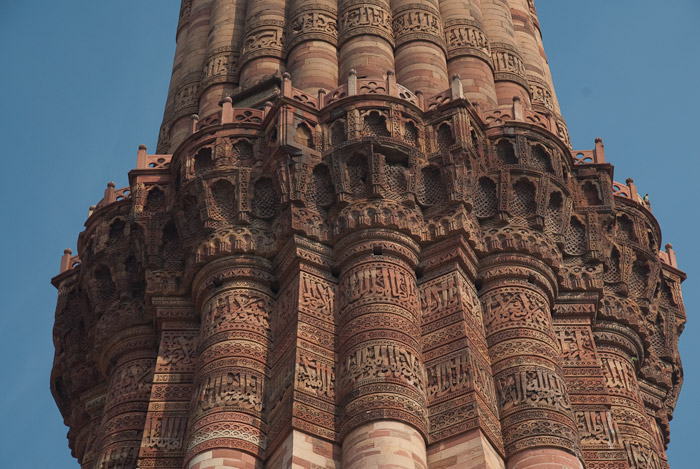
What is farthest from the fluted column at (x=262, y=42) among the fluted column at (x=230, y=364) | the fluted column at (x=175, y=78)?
the fluted column at (x=230, y=364)

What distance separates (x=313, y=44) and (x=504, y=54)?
271cm

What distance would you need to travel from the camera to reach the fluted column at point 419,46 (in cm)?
2017

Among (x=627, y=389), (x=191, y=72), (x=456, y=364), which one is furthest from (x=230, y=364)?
(x=191, y=72)

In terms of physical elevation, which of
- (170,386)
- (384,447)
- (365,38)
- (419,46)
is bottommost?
(384,447)

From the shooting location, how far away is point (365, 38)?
20.8m

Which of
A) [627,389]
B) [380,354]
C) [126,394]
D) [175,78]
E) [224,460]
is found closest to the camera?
[224,460]

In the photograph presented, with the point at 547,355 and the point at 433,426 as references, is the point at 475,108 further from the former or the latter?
the point at 433,426

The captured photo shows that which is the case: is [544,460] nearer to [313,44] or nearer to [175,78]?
[313,44]

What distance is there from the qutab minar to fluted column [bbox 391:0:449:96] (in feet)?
0.14

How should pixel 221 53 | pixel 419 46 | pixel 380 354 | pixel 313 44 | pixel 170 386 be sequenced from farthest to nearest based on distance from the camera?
pixel 221 53 < pixel 313 44 < pixel 419 46 < pixel 170 386 < pixel 380 354

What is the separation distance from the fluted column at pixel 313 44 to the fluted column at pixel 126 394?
157 inches

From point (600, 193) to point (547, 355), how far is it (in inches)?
127

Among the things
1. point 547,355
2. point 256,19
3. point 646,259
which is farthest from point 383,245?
point 256,19

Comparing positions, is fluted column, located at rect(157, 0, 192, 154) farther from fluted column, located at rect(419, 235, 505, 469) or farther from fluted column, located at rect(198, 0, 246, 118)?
fluted column, located at rect(419, 235, 505, 469)
